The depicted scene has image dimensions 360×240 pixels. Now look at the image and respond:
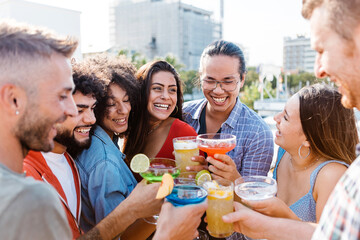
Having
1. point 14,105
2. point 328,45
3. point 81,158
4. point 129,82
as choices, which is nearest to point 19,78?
point 14,105

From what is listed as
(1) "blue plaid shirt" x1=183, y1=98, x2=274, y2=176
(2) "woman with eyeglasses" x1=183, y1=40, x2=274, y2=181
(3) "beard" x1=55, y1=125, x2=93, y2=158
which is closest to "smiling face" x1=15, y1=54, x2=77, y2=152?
(3) "beard" x1=55, y1=125, x2=93, y2=158

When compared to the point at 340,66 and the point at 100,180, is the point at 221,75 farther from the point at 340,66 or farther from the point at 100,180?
the point at 340,66

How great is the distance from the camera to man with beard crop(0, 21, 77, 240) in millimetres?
1063

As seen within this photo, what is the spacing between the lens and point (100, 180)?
2.15m

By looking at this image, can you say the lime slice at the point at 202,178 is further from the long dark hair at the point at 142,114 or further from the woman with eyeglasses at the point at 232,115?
the long dark hair at the point at 142,114

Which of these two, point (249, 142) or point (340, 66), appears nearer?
point (340, 66)

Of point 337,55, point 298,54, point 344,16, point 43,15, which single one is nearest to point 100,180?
point 337,55

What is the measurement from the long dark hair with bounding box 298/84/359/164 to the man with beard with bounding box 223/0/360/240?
107cm

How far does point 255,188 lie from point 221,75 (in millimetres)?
1563

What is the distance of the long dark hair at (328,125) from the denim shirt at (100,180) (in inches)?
63.7

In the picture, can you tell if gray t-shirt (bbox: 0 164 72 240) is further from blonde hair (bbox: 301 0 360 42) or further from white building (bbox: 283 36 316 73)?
white building (bbox: 283 36 316 73)

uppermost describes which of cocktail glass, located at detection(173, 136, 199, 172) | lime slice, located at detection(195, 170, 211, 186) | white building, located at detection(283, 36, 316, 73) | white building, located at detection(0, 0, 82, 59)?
white building, located at detection(283, 36, 316, 73)

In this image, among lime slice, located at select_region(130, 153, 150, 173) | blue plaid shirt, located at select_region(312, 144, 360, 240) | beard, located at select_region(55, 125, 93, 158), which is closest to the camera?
blue plaid shirt, located at select_region(312, 144, 360, 240)

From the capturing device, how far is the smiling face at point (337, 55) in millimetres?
1271
